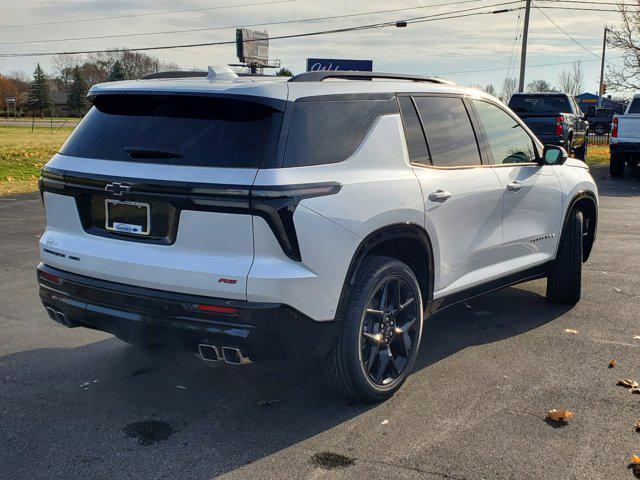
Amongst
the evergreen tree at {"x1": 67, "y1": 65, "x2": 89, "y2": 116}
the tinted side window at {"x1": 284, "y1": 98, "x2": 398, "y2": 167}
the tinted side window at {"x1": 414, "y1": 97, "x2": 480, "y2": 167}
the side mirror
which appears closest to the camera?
the tinted side window at {"x1": 284, "y1": 98, "x2": 398, "y2": 167}

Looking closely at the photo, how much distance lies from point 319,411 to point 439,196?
1464mm

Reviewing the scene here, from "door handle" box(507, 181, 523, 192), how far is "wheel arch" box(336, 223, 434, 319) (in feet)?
3.79

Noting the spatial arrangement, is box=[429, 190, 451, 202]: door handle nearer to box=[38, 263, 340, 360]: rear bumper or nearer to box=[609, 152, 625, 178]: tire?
box=[38, 263, 340, 360]: rear bumper

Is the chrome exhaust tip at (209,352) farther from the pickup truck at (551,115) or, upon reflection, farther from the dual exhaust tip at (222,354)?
the pickup truck at (551,115)

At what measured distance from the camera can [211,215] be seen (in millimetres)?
3266

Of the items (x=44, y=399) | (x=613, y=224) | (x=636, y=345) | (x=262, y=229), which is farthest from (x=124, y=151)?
(x=613, y=224)

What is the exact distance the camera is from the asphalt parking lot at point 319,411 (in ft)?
10.7

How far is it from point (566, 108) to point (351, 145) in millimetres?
16747

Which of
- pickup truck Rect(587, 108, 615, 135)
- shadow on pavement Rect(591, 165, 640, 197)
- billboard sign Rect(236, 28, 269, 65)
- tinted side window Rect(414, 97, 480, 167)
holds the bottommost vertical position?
pickup truck Rect(587, 108, 615, 135)

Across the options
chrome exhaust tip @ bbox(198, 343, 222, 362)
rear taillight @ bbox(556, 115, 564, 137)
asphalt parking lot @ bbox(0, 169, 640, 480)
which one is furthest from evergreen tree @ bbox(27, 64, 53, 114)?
chrome exhaust tip @ bbox(198, 343, 222, 362)

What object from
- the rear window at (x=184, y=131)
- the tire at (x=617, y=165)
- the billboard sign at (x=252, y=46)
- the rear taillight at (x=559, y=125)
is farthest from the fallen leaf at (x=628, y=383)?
the billboard sign at (x=252, y=46)

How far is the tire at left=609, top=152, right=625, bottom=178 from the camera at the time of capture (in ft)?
57.5

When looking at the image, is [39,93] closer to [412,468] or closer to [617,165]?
[617,165]

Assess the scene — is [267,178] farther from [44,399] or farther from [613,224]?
[613,224]
